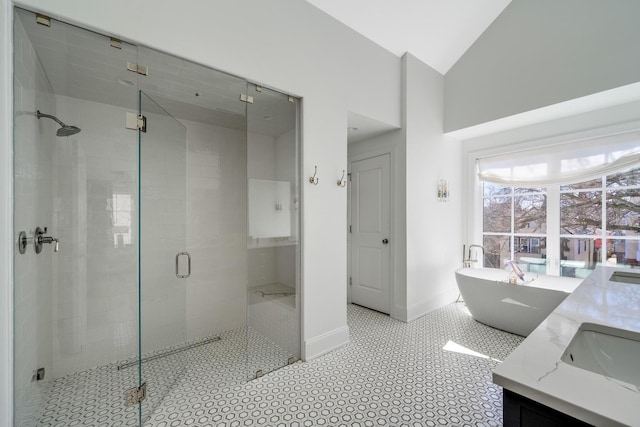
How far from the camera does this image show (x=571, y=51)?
109 inches

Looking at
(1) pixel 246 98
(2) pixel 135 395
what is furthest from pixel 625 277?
(2) pixel 135 395

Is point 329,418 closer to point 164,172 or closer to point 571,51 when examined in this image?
point 164,172

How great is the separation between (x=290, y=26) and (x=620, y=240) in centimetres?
408

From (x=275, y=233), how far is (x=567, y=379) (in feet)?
6.66

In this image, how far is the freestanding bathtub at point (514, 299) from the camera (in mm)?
2615

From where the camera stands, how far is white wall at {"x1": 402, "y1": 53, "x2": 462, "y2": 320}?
327 cm

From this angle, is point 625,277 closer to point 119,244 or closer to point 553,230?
point 553,230

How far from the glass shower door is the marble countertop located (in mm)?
2218

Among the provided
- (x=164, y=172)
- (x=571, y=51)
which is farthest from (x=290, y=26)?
(x=571, y=51)

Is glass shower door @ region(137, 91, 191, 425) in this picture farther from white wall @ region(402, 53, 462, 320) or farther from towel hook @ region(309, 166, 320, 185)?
white wall @ region(402, 53, 462, 320)

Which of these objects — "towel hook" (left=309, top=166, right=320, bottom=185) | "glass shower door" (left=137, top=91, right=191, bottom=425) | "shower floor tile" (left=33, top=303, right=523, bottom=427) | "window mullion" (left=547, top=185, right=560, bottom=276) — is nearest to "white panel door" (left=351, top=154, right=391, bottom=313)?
"shower floor tile" (left=33, top=303, right=523, bottom=427)

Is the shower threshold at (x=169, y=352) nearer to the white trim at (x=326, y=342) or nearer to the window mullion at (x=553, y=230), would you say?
the white trim at (x=326, y=342)

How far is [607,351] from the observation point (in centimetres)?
103
